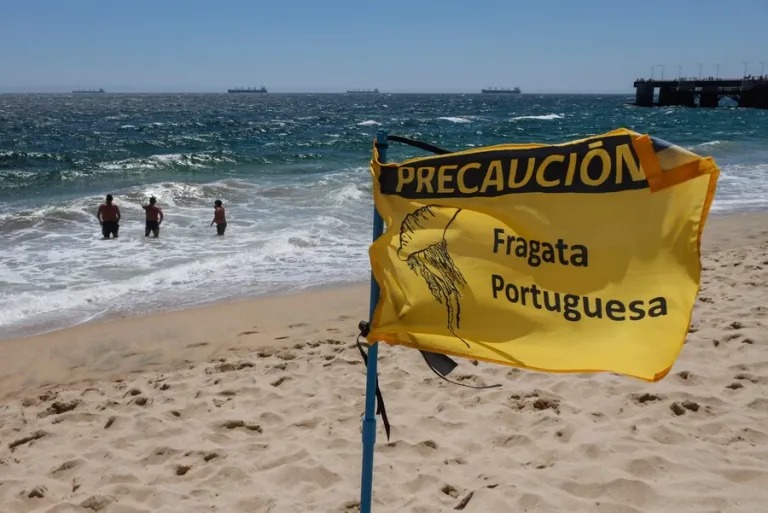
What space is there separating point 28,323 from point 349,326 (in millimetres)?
3963

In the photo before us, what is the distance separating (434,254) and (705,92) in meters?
79.0

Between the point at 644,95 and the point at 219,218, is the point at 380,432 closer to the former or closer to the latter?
the point at 219,218

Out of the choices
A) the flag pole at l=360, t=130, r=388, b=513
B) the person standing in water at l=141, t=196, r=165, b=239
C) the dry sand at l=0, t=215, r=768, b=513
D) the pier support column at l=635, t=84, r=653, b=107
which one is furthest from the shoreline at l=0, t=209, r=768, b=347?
the pier support column at l=635, t=84, r=653, b=107

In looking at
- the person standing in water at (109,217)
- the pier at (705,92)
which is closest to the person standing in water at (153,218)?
the person standing in water at (109,217)

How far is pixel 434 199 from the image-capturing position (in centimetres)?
249

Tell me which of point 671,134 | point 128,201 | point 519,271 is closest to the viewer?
point 519,271

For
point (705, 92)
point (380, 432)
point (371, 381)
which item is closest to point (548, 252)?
point (371, 381)

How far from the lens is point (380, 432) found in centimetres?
471

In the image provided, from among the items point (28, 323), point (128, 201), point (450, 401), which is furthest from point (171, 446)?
point (128, 201)

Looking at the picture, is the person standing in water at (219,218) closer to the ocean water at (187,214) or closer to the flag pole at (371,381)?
the ocean water at (187,214)

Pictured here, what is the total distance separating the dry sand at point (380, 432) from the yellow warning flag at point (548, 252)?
1875 millimetres

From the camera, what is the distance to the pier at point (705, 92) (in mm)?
67438

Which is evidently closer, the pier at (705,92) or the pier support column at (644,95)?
the pier at (705,92)

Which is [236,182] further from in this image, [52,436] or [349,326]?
[52,436]
